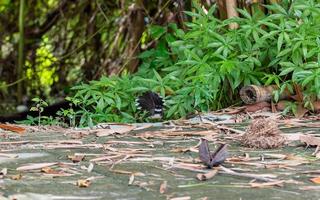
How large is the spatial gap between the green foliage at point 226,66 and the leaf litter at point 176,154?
0.40 metres

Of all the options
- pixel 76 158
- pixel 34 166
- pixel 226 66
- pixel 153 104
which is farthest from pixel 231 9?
pixel 34 166

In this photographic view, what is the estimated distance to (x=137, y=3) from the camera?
425 cm

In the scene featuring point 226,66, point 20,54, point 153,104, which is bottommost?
point 153,104

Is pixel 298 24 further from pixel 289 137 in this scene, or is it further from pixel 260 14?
pixel 289 137

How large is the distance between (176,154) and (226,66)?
1.09 metres

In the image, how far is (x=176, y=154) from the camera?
1738 mm

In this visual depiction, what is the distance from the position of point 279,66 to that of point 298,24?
0.22 meters

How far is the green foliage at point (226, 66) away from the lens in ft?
8.91

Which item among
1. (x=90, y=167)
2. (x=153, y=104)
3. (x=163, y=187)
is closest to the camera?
(x=163, y=187)

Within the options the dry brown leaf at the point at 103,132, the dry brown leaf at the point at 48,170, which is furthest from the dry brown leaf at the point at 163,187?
the dry brown leaf at the point at 103,132

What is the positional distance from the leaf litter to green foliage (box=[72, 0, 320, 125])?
0.40m

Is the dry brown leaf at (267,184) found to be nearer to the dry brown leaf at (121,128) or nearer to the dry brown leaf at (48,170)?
the dry brown leaf at (48,170)

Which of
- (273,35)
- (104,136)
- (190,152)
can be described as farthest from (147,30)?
(190,152)

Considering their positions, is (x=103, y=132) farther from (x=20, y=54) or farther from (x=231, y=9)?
(x=20, y=54)
